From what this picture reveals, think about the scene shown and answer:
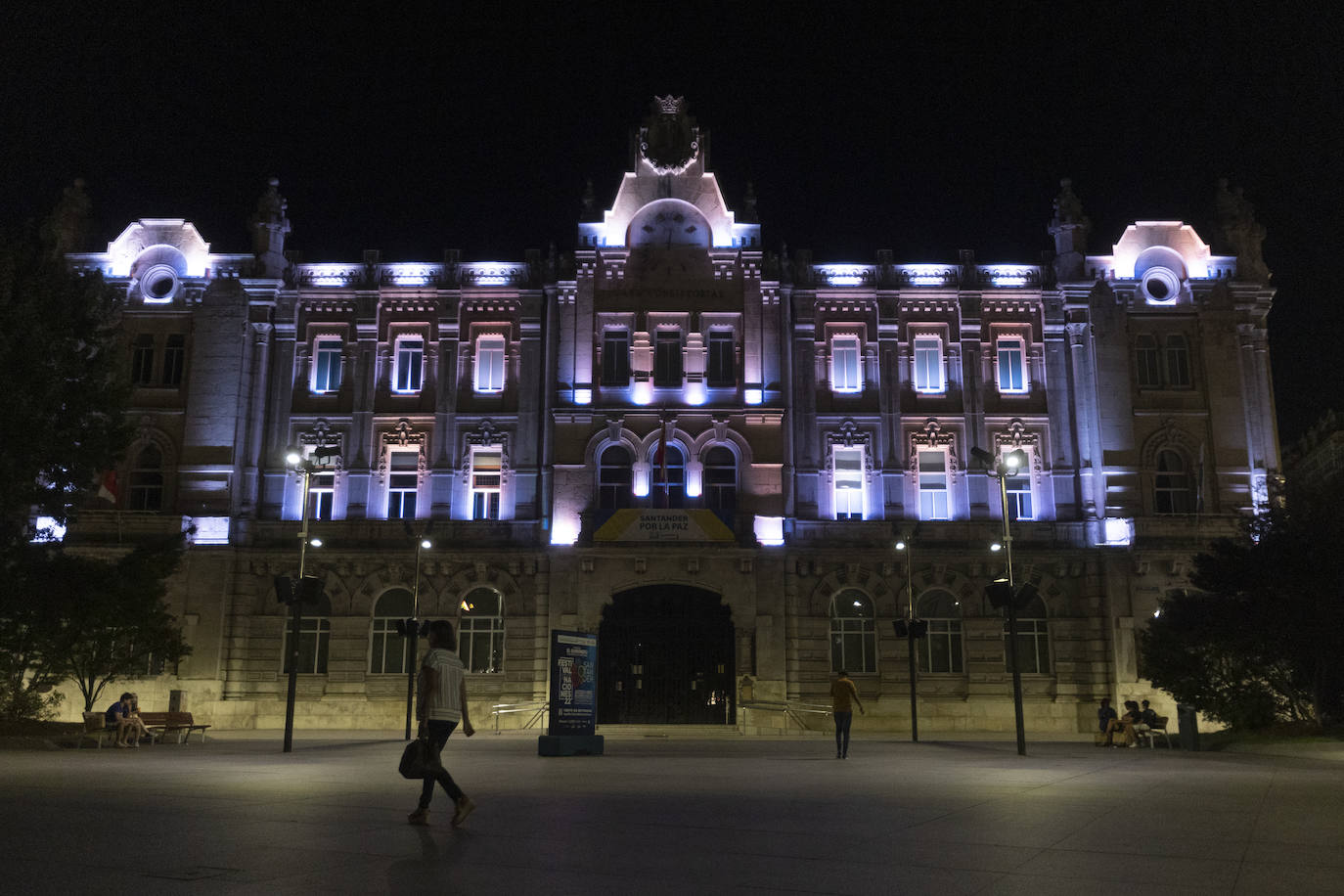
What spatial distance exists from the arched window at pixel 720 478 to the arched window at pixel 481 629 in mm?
8553

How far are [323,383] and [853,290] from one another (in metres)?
20.7

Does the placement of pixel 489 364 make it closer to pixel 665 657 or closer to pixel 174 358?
pixel 174 358

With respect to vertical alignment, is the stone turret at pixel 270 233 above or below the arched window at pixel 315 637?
above

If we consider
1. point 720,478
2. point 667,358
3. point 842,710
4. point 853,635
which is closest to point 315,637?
point 720,478

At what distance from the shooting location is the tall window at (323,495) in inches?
1650

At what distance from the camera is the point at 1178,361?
4312 cm

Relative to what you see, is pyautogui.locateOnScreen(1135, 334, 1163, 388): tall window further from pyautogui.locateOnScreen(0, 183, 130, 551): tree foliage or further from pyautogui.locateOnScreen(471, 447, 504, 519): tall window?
pyautogui.locateOnScreen(0, 183, 130, 551): tree foliage

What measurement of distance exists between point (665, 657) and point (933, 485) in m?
12.0

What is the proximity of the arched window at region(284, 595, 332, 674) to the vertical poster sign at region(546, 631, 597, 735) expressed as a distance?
1796 cm

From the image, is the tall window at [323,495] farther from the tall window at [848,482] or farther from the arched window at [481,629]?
the tall window at [848,482]

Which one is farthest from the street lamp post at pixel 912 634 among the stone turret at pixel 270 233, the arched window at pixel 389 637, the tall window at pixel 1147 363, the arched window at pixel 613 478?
the stone turret at pixel 270 233

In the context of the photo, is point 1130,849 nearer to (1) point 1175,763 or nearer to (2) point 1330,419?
(1) point 1175,763

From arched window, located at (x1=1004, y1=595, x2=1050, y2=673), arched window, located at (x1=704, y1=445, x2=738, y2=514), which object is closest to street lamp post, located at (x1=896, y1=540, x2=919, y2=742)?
arched window, located at (x1=1004, y1=595, x2=1050, y2=673)

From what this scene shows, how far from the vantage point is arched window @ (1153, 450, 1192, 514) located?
4172cm
